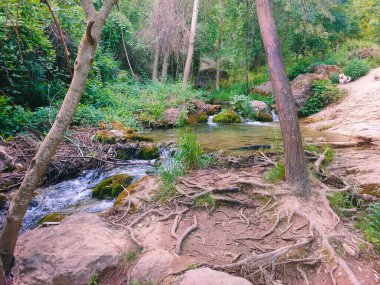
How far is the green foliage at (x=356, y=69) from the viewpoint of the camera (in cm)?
1398

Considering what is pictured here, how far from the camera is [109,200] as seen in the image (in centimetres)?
487

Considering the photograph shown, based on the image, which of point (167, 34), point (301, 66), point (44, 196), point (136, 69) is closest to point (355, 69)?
point (301, 66)

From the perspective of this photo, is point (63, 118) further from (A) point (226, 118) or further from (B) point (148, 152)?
(A) point (226, 118)

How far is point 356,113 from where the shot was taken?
407 inches

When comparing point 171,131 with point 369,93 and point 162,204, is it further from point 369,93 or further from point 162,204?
point 369,93

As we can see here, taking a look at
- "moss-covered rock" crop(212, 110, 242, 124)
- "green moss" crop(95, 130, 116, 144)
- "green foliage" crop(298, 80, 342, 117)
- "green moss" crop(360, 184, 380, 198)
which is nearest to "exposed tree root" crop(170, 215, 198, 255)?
"green moss" crop(360, 184, 380, 198)

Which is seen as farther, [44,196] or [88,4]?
[44,196]

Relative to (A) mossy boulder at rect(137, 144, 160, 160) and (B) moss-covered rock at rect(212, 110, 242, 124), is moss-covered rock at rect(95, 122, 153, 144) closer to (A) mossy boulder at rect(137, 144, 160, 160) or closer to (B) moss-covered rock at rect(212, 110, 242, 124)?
(A) mossy boulder at rect(137, 144, 160, 160)

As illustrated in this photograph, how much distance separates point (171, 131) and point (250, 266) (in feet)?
26.2

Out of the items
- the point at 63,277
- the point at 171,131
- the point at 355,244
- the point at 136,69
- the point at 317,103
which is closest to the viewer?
the point at 63,277

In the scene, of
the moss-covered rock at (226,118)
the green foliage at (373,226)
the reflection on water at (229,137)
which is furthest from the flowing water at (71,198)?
the moss-covered rock at (226,118)

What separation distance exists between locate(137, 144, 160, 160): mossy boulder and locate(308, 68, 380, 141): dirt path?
5.43 m

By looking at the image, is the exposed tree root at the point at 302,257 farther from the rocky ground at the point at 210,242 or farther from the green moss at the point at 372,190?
the green moss at the point at 372,190

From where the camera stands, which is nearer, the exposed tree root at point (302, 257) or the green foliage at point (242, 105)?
the exposed tree root at point (302, 257)
